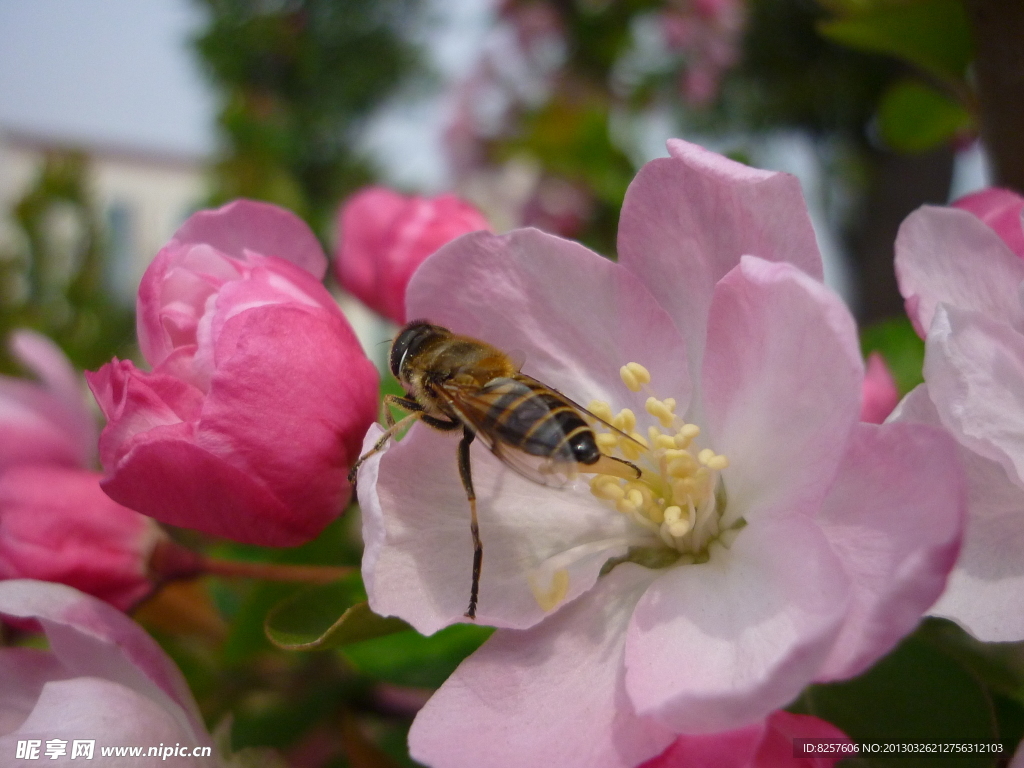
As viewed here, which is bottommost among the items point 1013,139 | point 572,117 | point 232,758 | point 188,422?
point 232,758

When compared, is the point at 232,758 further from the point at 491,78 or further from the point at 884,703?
the point at 491,78

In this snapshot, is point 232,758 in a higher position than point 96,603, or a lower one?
lower

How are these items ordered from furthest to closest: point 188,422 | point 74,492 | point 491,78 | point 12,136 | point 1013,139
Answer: point 12,136, point 491,78, point 1013,139, point 74,492, point 188,422

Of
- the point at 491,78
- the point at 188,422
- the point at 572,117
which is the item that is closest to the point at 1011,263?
the point at 188,422

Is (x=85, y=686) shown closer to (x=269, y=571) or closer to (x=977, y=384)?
(x=269, y=571)

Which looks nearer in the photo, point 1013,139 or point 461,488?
point 461,488

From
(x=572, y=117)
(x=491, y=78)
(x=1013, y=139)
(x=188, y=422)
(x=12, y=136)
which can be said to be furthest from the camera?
(x=12, y=136)

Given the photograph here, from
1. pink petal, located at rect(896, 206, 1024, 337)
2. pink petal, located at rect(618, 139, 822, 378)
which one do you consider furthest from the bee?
pink petal, located at rect(896, 206, 1024, 337)
